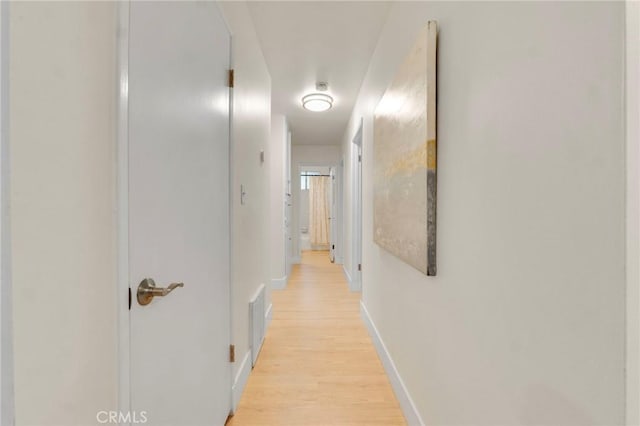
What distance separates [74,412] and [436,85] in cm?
147

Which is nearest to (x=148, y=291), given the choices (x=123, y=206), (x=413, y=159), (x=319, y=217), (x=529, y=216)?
(x=123, y=206)

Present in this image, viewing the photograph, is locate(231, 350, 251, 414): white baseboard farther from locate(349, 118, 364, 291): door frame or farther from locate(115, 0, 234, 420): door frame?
Answer: locate(349, 118, 364, 291): door frame

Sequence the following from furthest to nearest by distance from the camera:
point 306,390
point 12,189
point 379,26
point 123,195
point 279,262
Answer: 1. point 279,262
2. point 379,26
3. point 306,390
4. point 123,195
5. point 12,189

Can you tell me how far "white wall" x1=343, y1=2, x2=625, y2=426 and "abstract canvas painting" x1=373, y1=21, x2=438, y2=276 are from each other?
45mm

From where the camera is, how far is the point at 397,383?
1676mm

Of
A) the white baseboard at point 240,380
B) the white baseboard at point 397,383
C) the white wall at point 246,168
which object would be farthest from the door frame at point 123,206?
the white baseboard at point 397,383

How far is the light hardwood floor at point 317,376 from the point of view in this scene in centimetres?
156

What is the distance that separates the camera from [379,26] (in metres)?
2.10

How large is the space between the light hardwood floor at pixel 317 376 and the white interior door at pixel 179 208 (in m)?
0.30

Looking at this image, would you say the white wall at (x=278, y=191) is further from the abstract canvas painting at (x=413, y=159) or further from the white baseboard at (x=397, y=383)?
the abstract canvas painting at (x=413, y=159)

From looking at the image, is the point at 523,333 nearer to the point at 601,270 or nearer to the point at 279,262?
the point at 601,270

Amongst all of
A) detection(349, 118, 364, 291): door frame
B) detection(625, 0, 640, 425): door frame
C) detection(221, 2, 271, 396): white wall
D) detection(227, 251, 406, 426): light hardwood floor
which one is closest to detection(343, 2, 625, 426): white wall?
detection(625, 0, 640, 425): door frame

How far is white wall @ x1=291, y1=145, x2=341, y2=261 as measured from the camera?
5.79 metres

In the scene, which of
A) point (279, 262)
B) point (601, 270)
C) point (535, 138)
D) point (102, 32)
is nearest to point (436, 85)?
point (535, 138)
